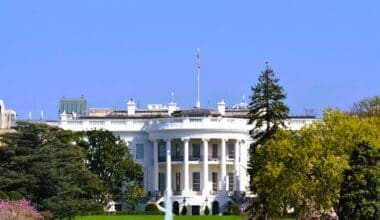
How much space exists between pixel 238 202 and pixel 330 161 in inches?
1948

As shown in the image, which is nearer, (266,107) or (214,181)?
(266,107)

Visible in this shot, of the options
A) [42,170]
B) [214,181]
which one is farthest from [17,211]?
[214,181]

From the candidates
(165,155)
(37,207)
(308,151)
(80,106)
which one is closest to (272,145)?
(308,151)

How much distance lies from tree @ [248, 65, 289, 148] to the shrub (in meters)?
20.3

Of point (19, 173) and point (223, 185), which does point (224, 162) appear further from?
point (19, 173)

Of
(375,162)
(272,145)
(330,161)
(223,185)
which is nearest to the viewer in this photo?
(375,162)

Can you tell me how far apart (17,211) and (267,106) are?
2511cm

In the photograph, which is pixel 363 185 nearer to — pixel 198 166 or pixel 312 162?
pixel 312 162

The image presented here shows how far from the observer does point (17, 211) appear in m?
55.0

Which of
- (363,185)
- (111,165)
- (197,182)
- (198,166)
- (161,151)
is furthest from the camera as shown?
(161,151)

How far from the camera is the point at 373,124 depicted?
60.8 m

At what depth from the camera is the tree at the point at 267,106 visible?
75.2m

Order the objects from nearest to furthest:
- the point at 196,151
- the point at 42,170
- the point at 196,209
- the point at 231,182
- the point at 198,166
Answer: the point at 42,170 → the point at 196,209 → the point at 231,182 → the point at 198,166 → the point at 196,151

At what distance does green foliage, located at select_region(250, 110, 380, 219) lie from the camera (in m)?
56.6
